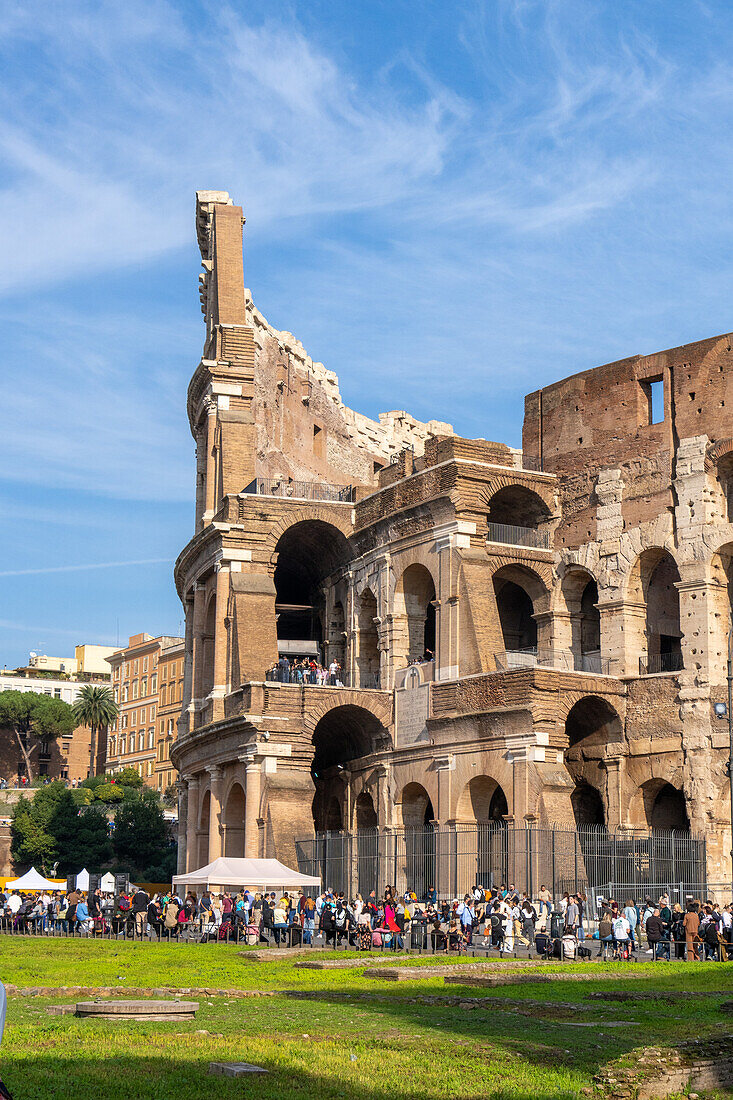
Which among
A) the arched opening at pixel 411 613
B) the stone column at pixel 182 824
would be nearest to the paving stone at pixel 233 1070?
the arched opening at pixel 411 613

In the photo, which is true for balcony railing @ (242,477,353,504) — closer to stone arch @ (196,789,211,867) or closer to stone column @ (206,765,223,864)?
stone column @ (206,765,223,864)

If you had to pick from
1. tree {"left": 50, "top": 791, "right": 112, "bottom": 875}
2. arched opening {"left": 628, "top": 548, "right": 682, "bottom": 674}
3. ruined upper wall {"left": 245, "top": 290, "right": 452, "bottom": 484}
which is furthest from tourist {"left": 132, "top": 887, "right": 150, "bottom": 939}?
tree {"left": 50, "top": 791, "right": 112, "bottom": 875}

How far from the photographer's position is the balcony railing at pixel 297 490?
4412 cm

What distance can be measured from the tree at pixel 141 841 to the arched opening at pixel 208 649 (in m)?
29.4

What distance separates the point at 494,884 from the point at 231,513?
14.8m

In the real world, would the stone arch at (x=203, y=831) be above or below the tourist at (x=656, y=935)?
above

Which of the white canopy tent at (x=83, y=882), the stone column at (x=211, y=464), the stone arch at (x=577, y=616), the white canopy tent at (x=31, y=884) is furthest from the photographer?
the stone column at (x=211, y=464)

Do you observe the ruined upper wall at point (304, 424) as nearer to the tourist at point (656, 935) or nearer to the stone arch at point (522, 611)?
the stone arch at point (522, 611)

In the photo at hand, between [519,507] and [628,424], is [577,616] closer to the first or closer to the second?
[519,507]

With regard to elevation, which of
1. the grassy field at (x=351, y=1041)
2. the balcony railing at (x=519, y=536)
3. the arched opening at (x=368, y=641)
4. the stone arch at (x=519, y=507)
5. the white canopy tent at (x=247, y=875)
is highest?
the stone arch at (x=519, y=507)

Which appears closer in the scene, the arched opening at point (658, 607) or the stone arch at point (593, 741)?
the stone arch at point (593, 741)

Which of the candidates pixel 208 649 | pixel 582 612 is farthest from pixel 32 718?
pixel 582 612

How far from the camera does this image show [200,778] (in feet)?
144

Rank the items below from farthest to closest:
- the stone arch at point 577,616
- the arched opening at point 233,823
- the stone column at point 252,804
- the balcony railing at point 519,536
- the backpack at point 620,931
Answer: the arched opening at point 233,823
the balcony railing at point 519,536
the stone arch at point 577,616
the stone column at point 252,804
the backpack at point 620,931
